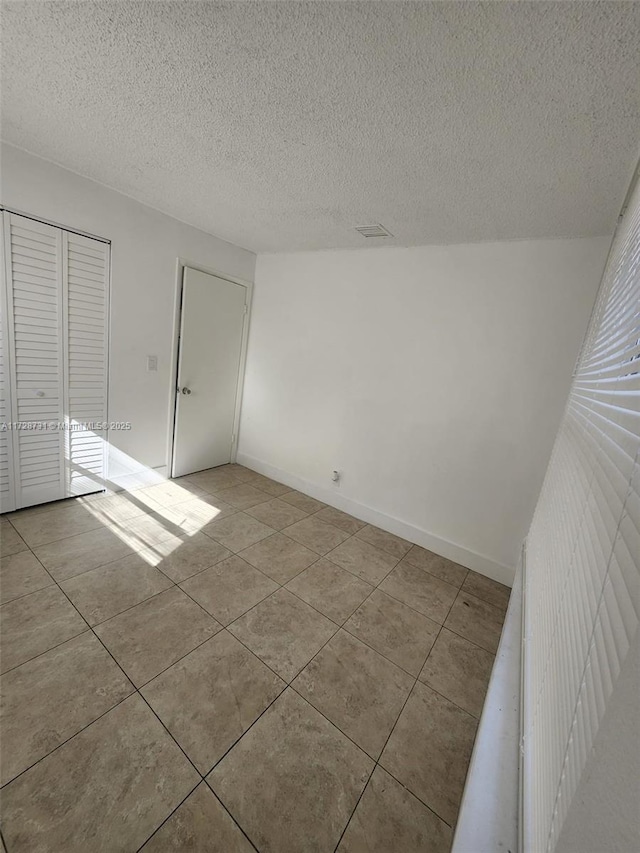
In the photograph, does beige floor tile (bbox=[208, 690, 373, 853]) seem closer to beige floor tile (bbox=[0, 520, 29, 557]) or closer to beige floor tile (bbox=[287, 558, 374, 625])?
beige floor tile (bbox=[287, 558, 374, 625])

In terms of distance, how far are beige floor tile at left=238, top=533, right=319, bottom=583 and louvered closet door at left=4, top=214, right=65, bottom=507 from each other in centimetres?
168

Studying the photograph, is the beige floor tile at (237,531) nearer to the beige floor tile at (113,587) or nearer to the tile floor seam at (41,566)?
the beige floor tile at (113,587)

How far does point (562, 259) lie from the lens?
7.02ft

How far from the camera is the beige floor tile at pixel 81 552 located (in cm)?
204

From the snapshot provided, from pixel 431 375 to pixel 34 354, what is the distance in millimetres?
2897

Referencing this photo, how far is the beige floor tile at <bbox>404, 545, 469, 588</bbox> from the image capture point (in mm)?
2455

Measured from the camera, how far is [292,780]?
3.92 ft

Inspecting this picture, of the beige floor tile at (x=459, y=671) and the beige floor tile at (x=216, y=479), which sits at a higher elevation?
the beige floor tile at (x=216, y=479)

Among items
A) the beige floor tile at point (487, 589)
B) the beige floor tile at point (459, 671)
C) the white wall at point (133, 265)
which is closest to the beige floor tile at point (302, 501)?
the white wall at point (133, 265)

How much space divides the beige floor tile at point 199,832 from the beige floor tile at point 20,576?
4.59ft

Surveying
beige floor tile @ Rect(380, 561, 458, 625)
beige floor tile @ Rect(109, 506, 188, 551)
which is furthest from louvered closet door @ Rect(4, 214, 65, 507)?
beige floor tile @ Rect(380, 561, 458, 625)

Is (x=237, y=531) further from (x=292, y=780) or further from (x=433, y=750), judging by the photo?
(x=433, y=750)

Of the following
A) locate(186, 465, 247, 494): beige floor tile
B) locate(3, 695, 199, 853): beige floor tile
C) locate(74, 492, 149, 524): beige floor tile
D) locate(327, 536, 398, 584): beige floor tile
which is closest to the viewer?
locate(3, 695, 199, 853): beige floor tile

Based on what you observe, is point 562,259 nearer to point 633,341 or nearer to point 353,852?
point 633,341
